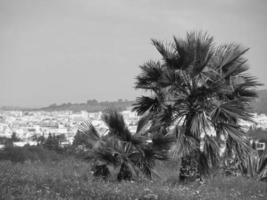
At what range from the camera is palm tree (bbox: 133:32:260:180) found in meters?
10.9

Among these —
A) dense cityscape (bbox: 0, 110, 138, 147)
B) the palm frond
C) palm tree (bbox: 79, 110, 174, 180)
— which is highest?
the palm frond

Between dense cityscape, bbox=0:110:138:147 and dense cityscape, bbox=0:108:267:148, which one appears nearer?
dense cityscape, bbox=0:108:267:148

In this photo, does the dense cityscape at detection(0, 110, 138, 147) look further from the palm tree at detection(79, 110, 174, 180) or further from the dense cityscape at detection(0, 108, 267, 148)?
the palm tree at detection(79, 110, 174, 180)

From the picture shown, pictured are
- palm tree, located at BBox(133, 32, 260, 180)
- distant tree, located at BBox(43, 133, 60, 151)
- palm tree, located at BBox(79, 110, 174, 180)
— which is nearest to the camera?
palm tree, located at BBox(79, 110, 174, 180)

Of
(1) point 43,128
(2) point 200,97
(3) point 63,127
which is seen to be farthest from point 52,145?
(1) point 43,128

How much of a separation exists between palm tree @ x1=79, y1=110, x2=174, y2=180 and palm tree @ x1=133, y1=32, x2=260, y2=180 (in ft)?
2.06

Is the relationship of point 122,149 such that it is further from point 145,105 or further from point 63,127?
point 63,127

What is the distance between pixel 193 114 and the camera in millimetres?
11242

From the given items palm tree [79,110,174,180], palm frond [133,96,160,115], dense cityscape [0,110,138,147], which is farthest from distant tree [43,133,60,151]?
palm tree [79,110,174,180]

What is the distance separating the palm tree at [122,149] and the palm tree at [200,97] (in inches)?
24.7

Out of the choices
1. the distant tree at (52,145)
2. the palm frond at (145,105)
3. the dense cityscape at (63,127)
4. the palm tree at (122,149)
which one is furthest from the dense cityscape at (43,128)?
the distant tree at (52,145)

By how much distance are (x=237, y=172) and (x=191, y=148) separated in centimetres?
439

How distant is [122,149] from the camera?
32.4ft

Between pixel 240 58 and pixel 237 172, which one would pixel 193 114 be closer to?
pixel 240 58
